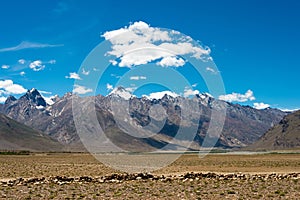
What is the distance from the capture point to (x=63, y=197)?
92.1 ft

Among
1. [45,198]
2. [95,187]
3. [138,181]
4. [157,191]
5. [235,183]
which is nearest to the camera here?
[45,198]

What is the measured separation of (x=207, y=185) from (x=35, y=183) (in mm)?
16407

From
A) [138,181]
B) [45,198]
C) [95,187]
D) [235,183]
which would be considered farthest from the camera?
[138,181]

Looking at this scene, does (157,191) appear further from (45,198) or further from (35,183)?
(35,183)

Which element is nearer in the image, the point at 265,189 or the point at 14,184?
the point at 265,189

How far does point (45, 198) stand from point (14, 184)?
929 centimetres

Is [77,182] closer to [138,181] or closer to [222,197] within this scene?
[138,181]

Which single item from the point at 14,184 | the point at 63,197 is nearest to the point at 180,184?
the point at 63,197

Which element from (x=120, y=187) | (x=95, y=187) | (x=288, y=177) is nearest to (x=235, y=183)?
(x=288, y=177)

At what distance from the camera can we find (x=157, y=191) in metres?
31.5

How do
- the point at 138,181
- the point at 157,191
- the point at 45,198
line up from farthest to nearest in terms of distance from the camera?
1. the point at 138,181
2. the point at 157,191
3. the point at 45,198

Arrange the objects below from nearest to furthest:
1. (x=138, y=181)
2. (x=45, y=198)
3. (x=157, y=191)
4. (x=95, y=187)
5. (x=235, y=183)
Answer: (x=45, y=198)
(x=157, y=191)
(x=95, y=187)
(x=235, y=183)
(x=138, y=181)

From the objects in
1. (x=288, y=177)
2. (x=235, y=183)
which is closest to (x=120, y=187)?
(x=235, y=183)

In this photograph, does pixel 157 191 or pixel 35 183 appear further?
pixel 35 183
